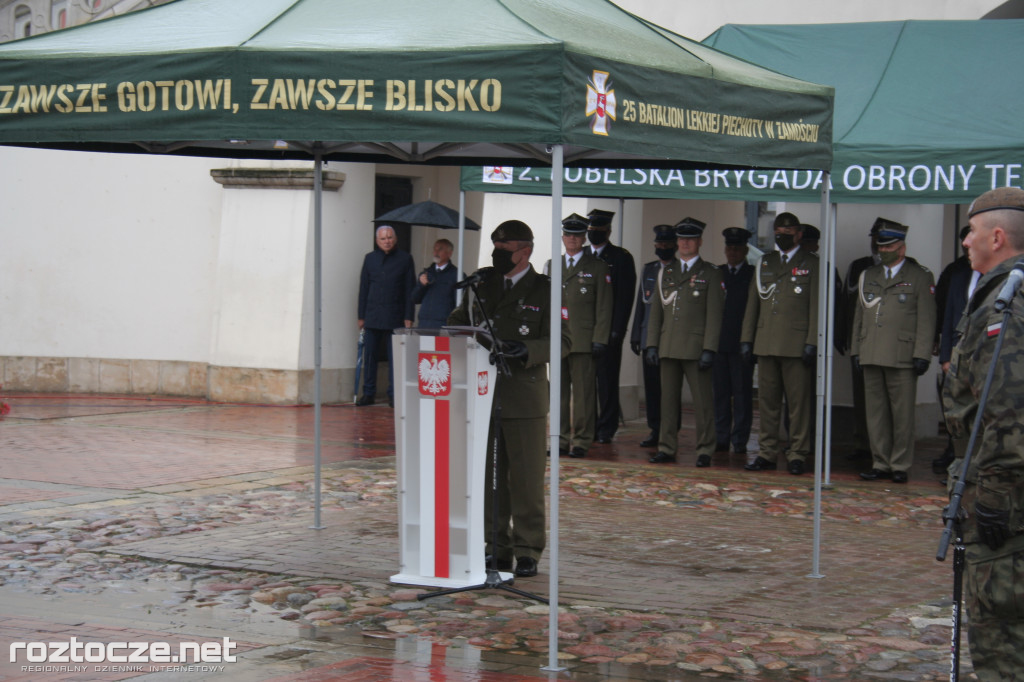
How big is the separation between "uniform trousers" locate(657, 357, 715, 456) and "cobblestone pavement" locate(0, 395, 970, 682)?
318mm

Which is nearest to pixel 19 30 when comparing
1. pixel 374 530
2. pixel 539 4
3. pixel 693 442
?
pixel 693 442

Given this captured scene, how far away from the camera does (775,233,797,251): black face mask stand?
37.2 ft

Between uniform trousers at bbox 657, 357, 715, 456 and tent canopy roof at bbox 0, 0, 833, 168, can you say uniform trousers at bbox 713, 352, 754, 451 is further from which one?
tent canopy roof at bbox 0, 0, 833, 168

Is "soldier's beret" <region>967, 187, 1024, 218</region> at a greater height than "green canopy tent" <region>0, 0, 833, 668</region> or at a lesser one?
lesser

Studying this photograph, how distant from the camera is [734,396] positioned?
12.4 m

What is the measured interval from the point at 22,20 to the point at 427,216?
6883 millimetres

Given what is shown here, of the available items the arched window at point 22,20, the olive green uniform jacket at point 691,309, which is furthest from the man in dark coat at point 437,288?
the arched window at point 22,20

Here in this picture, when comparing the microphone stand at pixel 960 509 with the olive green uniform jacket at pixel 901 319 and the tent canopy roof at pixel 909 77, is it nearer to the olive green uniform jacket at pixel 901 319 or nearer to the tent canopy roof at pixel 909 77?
the tent canopy roof at pixel 909 77

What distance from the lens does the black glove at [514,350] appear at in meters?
6.70

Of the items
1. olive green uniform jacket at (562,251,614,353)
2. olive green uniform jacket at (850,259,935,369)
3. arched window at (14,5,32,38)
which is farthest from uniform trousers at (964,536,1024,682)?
arched window at (14,5,32,38)

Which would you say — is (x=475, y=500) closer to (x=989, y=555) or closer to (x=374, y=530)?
(x=374, y=530)

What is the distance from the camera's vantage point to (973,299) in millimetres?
4410

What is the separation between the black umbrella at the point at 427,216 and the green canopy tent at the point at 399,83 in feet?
28.0

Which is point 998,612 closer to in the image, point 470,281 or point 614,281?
point 470,281
